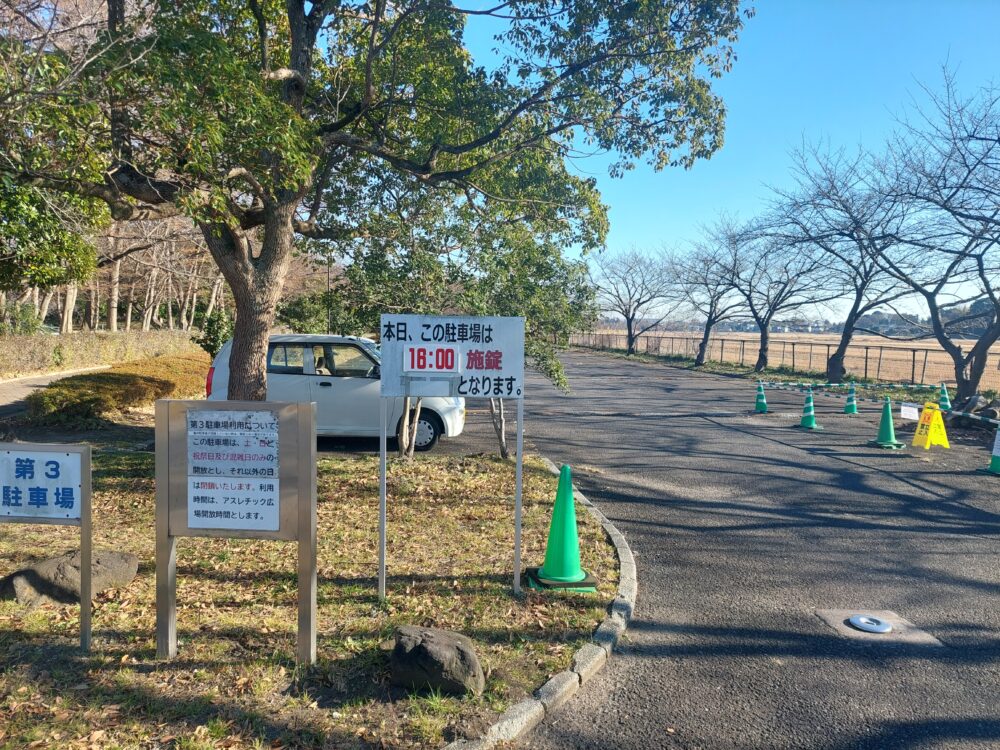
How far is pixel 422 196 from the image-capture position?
8.79 m

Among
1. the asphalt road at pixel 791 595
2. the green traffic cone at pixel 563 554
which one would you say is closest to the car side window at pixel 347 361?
the asphalt road at pixel 791 595

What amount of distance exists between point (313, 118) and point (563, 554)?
6.09 metres

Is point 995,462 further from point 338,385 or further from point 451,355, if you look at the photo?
point 338,385

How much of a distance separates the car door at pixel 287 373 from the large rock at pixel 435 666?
612 centimetres

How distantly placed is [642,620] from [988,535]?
4.17 meters

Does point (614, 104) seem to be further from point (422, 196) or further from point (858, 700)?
point (858, 700)

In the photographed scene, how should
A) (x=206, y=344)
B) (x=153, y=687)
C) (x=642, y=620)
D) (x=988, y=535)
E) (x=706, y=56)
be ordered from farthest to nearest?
(x=206, y=344)
(x=706, y=56)
(x=988, y=535)
(x=642, y=620)
(x=153, y=687)

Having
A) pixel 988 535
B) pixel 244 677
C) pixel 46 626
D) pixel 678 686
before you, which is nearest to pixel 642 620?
pixel 678 686

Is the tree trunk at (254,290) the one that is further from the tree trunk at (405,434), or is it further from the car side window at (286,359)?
the car side window at (286,359)

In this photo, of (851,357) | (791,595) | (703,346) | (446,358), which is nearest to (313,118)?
(446,358)

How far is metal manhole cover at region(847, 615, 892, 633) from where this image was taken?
4.14m

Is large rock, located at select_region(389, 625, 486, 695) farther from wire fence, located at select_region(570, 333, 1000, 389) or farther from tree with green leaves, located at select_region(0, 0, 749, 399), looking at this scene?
wire fence, located at select_region(570, 333, 1000, 389)

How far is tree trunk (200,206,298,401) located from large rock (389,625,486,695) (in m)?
4.44

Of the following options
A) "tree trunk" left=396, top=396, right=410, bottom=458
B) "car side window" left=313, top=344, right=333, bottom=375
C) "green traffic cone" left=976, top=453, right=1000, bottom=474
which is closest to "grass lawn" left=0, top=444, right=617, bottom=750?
"tree trunk" left=396, top=396, right=410, bottom=458
